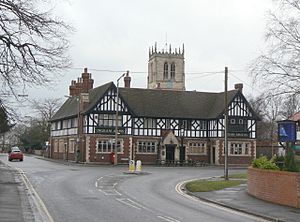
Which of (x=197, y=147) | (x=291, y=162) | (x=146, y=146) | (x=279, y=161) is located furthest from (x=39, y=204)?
(x=197, y=147)

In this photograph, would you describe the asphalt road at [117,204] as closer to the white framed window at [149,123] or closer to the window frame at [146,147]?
the window frame at [146,147]

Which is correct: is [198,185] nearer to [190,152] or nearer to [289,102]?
[289,102]

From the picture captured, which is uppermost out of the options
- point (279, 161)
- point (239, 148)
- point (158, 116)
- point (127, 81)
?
point (127, 81)

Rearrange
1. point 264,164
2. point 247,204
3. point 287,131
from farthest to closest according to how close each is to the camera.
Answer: point 264,164
point 287,131
point 247,204

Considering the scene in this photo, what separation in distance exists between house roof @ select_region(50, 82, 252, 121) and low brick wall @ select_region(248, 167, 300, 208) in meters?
40.3

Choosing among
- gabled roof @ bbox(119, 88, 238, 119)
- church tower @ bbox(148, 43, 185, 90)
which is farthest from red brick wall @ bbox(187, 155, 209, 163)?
church tower @ bbox(148, 43, 185, 90)

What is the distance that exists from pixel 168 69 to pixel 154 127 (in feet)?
204

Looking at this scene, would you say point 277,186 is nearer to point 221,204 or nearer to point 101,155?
point 221,204

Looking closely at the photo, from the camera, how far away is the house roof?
6606 centimetres

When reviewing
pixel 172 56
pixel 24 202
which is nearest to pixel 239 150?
pixel 24 202

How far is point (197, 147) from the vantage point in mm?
67688

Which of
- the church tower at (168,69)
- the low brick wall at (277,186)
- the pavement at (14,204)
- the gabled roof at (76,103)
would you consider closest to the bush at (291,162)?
the low brick wall at (277,186)

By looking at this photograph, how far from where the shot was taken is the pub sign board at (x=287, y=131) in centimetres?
2372

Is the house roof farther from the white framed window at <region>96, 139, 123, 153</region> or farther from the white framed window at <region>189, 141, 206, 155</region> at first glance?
the white framed window at <region>96, 139, 123, 153</region>
